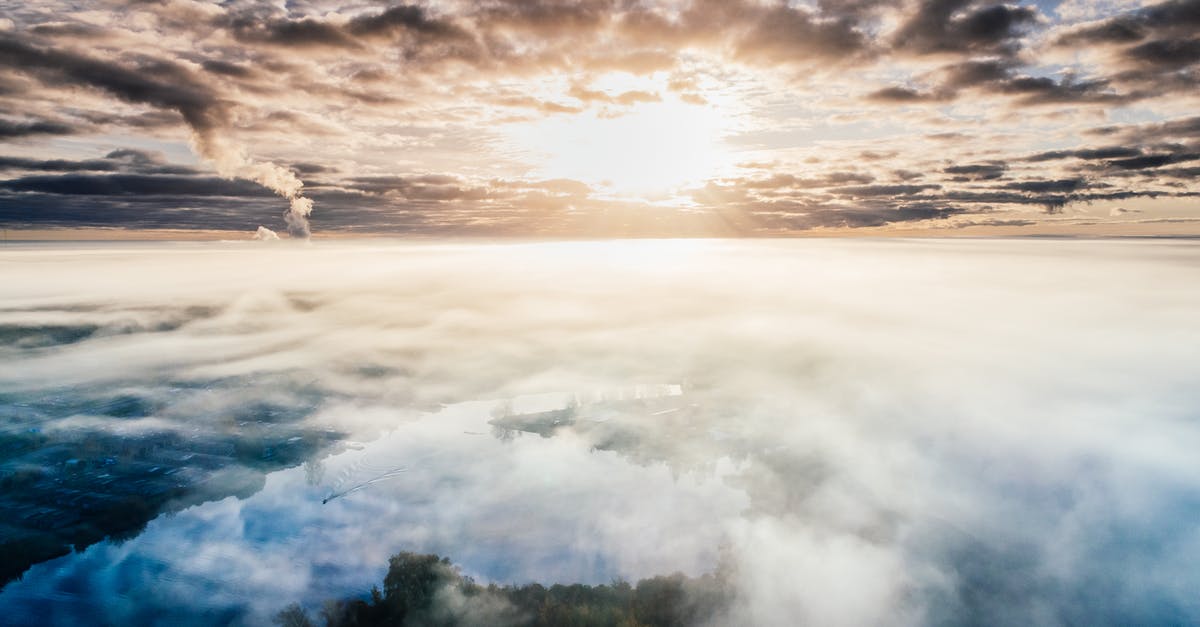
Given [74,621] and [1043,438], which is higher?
[74,621]

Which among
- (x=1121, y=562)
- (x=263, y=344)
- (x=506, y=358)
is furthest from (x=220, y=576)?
(x=263, y=344)

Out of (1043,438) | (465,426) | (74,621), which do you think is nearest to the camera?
(74,621)

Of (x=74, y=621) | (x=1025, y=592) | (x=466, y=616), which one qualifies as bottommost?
(x=1025, y=592)

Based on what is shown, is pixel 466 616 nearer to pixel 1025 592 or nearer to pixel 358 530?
pixel 358 530

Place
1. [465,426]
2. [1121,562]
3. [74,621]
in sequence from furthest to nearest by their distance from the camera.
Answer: [465,426] → [1121,562] → [74,621]

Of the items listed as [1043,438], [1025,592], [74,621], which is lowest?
[1043,438]

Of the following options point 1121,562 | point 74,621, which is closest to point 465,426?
point 74,621

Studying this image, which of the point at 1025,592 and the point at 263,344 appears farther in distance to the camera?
the point at 263,344

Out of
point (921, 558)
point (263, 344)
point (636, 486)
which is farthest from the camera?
point (263, 344)

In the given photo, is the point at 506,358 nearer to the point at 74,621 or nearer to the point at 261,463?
the point at 261,463
